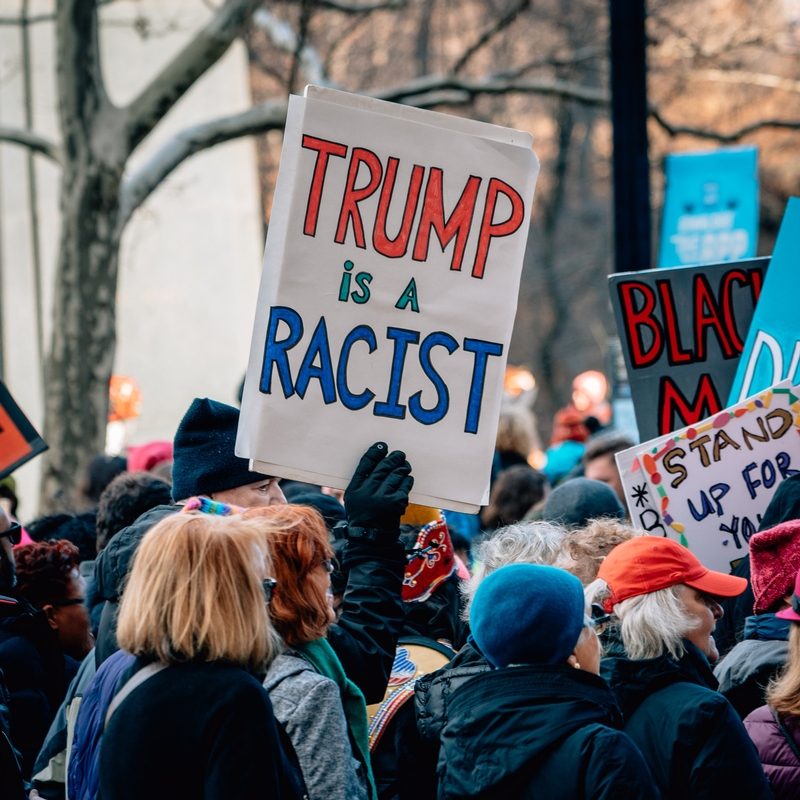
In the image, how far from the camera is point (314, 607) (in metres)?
2.56

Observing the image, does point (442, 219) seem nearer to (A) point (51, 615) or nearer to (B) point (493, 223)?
(B) point (493, 223)

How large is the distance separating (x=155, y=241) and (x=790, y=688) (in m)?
13.4

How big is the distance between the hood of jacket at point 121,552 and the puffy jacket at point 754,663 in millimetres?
1681

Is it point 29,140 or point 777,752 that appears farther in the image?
point 29,140

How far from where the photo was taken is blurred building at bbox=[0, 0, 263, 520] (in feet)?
47.5

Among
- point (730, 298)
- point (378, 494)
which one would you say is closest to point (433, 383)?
point (378, 494)

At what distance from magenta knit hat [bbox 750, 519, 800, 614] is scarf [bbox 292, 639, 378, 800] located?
129 cm

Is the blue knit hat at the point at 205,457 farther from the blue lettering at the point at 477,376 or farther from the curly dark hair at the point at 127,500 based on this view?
the curly dark hair at the point at 127,500

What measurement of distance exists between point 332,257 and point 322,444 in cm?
48

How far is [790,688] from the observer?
278cm

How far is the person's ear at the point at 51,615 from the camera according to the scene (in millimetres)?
4051

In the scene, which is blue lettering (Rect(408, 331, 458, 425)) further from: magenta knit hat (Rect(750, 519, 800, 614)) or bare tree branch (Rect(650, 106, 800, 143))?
bare tree branch (Rect(650, 106, 800, 143))

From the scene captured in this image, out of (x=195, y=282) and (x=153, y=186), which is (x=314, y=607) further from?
(x=195, y=282)

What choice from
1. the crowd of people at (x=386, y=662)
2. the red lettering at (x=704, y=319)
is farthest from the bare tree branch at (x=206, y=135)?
the crowd of people at (x=386, y=662)
